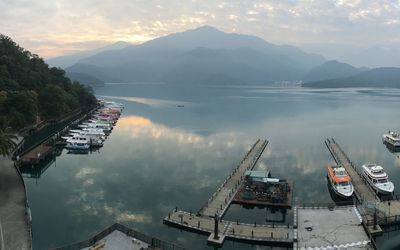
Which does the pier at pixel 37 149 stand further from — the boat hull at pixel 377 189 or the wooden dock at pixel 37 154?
the boat hull at pixel 377 189

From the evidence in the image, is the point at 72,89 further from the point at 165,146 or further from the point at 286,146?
the point at 286,146

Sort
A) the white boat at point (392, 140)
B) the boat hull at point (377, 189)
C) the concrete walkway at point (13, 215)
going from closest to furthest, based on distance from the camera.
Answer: the concrete walkway at point (13, 215) → the boat hull at point (377, 189) → the white boat at point (392, 140)

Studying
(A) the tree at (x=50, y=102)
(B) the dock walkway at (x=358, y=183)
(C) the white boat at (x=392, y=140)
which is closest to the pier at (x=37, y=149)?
(A) the tree at (x=50, y=102)

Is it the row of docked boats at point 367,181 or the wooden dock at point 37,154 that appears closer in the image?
the row of docked boats at point 367,181

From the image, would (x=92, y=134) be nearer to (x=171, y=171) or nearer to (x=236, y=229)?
(x=171, y=171)

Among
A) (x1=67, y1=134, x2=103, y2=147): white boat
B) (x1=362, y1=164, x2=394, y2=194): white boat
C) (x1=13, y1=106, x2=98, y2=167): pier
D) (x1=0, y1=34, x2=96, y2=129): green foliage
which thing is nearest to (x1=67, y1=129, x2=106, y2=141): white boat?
(x1=67, y1=134, x2=103, y2=147): white boat

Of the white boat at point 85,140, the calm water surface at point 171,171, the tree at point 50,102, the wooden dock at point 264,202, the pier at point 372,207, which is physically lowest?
the calm water surface at point 171,171

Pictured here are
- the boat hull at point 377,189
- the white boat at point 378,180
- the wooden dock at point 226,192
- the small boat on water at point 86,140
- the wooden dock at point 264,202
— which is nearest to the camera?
the wooden dock at point 226,192
